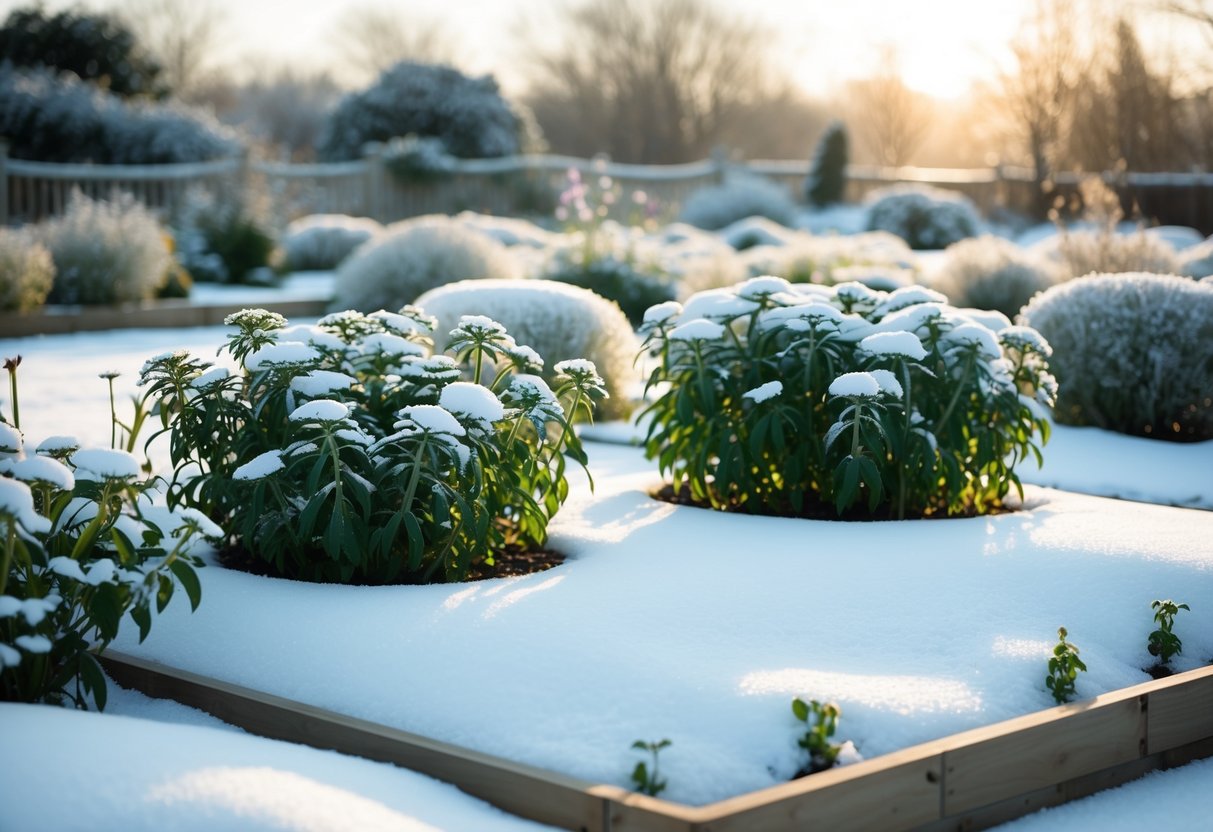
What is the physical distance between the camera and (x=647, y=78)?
3809 centimetres

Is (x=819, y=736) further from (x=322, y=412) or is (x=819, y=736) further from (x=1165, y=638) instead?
(x=322, y=412)

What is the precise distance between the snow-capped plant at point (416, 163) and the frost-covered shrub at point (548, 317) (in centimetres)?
1185

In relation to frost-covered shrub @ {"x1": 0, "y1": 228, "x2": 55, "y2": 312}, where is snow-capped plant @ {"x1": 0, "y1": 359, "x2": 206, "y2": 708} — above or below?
below

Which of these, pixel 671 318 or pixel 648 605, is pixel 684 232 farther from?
pixel 648 605

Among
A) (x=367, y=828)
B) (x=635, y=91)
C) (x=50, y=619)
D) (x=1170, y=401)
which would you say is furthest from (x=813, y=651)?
(x=635, y=91)

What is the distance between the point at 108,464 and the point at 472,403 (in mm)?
965

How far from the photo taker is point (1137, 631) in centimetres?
303

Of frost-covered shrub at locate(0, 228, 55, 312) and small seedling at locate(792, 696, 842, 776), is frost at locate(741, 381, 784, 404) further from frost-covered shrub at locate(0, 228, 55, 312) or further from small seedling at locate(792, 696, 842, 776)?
frost-covered shrub at locate(0, 228, 55, 312)

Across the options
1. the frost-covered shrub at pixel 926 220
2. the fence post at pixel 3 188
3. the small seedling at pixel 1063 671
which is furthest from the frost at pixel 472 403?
the frost-covered shrub at pixel 926 220

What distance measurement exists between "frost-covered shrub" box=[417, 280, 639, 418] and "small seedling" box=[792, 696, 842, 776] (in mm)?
→ 3729

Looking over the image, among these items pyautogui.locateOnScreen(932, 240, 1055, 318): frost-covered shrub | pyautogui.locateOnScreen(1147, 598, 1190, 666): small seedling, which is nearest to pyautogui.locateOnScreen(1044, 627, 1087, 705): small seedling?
pyautogui.locateOnScreen(1147, 598, 1190, 666): small seedling

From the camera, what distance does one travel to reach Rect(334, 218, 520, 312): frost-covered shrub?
9648 millimetres

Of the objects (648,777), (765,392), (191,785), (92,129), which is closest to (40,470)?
(191,785)

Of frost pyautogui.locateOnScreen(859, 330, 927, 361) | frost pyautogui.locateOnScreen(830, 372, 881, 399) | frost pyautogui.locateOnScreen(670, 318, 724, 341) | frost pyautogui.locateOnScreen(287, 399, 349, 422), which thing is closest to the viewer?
frost pyautogui.locateOnScreen(287, 399, 349, 422)
